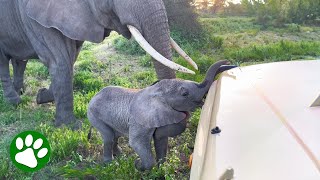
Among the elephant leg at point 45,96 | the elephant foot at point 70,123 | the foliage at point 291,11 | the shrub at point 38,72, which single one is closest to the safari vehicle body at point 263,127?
the elephant foot at point 70,123

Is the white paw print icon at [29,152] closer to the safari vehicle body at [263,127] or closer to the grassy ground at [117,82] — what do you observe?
the grassy ground at [117,82]

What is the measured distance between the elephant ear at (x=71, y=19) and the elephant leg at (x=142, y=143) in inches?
56.8

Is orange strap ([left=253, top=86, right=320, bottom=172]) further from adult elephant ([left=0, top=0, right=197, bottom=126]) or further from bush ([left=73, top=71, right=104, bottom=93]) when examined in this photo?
bush ([left=73, top=71, right=104, bottom=93])

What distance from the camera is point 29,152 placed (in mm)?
2518

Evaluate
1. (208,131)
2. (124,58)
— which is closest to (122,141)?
(208,131)

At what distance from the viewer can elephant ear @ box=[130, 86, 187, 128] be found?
305 cm

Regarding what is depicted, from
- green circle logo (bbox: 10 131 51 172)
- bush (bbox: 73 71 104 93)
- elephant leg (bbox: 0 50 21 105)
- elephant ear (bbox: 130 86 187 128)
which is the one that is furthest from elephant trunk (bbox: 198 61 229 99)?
elephant leg (bbox: 0 50 21 105)

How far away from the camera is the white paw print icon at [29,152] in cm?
246

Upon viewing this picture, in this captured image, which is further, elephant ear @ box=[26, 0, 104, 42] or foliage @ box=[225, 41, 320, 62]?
foliage @ box=[225, 41, 320, 62]

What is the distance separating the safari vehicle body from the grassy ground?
98 centimetres

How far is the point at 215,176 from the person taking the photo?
1603 millimetres

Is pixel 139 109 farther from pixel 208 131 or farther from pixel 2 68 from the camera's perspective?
pixel 2 68

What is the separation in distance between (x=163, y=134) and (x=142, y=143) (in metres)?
0.16

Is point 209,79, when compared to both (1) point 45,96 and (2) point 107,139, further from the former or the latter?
(1) point 45,96
